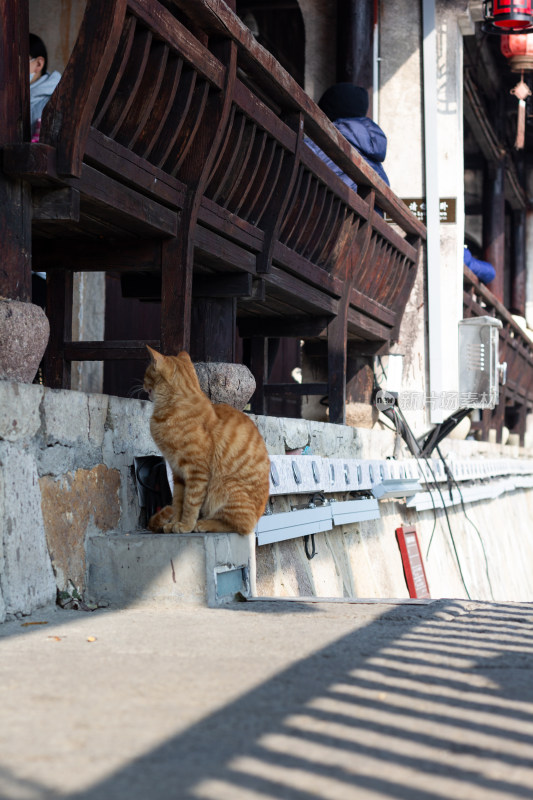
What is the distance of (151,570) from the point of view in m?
3.73

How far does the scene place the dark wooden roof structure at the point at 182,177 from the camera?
3932 mm

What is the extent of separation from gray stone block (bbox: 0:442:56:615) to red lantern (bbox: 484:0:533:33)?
9.18m

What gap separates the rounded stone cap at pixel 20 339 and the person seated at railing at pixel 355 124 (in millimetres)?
4748

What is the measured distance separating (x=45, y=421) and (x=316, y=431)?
10.1 ft

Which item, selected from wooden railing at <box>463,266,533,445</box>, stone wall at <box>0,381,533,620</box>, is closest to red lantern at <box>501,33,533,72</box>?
wooden railing at <box>463,266,533,445</box>

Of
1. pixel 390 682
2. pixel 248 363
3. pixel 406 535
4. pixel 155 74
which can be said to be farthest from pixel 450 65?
pixel 390 682

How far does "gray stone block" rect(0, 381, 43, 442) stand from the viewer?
3.29 meters

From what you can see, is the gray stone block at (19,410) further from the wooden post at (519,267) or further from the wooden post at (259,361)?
the wooden post at (519,267)

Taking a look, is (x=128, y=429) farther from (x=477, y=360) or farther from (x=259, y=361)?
(x=477, y=360)

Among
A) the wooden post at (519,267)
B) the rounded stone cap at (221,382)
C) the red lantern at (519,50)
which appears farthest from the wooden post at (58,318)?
the wooden post at (519,267)

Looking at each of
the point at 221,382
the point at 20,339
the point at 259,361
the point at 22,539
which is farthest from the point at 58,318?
the point at 259,361

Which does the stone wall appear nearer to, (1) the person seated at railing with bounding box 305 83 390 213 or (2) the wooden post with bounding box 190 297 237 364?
(2) the wooden post with bounding box 190 297 237 364

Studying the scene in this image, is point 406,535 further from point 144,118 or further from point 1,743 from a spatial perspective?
point 1,743

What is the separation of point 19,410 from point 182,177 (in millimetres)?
2044
